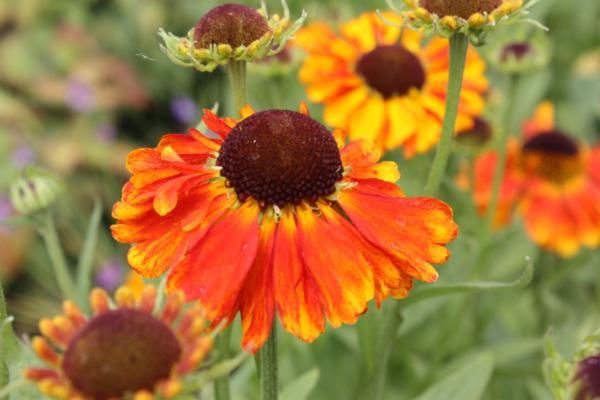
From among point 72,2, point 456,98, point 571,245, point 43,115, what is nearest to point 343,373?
point 571,245

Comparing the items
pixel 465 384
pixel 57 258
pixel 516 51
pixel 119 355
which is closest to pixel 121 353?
pixel 119 355

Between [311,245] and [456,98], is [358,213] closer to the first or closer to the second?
[311,245]

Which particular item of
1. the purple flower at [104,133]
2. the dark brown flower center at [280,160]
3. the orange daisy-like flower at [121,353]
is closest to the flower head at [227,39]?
the dark brown flower center at [280,160]

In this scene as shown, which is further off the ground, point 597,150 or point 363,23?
point 363,23

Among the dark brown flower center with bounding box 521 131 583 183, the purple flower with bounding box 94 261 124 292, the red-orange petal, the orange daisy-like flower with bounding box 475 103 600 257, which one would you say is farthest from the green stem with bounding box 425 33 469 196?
the purple flower with bounding box 94 261 124 292

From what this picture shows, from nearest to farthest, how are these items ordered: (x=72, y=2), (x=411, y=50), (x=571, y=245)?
(x=411, y=50) < (x=571, y=245) < (x=72, y=2)

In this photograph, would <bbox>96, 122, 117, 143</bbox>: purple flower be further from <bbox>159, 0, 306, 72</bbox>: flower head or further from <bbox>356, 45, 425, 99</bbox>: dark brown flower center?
<bbox>159, 0, 306, 72</bbox>: flower head
